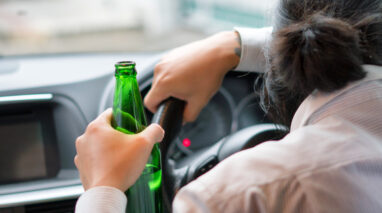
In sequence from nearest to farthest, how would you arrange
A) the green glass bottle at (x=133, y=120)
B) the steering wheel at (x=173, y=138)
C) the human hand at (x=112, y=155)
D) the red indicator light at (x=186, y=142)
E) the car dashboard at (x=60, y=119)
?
the human hand at (x=112, y=155), the green glass bottle at (x=133, y=120), the steering wheel at (x=173, y=138), the car dashboard at (x=60, y=119), the red indicator light at (x=186, y=142)

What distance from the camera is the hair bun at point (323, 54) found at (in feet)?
1.78

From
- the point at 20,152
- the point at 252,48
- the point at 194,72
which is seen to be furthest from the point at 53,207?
the point at 252,48

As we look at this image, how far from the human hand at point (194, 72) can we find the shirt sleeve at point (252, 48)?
0.05 feet

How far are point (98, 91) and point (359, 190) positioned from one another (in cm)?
86

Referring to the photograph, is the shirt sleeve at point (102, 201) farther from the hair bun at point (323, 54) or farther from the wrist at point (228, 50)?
the wrist at point (228, 50)

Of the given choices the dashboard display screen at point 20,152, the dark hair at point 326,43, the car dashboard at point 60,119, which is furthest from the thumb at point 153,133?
the dashboard display screen at point 20,152

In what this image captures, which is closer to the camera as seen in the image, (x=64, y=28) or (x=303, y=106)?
(x=303, y=106)

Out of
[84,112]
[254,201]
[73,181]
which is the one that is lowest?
[73,181]

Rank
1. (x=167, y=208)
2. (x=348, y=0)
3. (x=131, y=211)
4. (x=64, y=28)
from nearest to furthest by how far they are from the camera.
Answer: (x=348, y=0) → (x=131, y=211) → (x=167, y=208) → (x=64, y=28)

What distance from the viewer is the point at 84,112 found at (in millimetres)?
1201

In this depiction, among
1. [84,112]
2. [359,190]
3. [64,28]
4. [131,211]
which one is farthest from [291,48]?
[64,28]

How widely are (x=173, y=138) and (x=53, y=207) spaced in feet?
1.26

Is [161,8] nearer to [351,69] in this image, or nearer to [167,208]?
[167,208]

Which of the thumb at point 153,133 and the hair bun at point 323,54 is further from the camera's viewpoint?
the thumb at point 153,133
